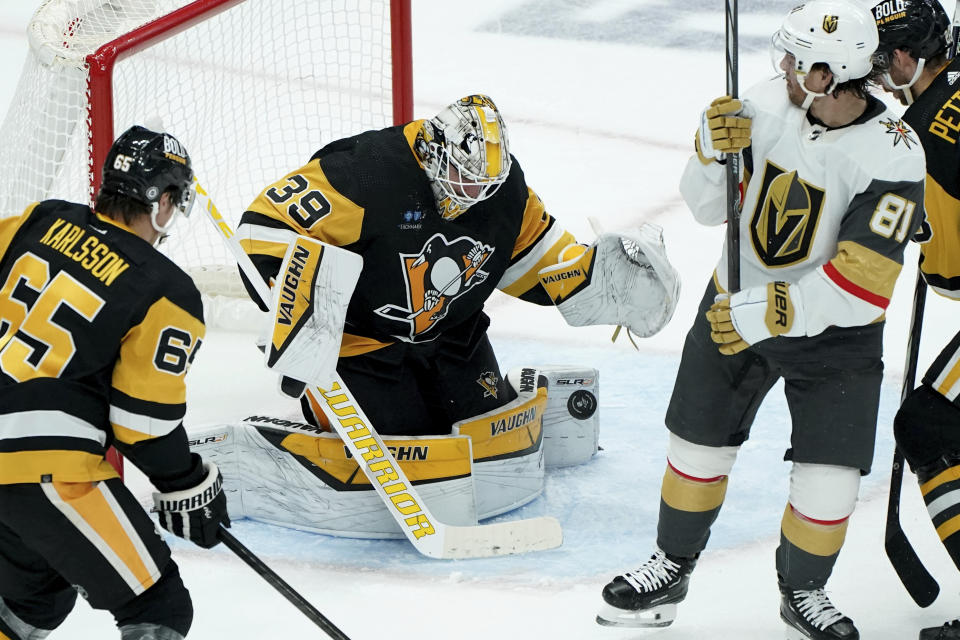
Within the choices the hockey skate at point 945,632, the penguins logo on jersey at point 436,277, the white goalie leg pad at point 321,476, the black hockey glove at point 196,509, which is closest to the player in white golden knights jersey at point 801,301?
the hockey skate at point 945,632

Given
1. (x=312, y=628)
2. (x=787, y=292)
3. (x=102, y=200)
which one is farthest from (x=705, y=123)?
(x=312, y=628)

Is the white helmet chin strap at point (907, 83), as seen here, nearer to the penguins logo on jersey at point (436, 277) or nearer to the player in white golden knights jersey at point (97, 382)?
the penguins logo on jersey at point (436, 277)

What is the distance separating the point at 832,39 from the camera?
8.09 feet

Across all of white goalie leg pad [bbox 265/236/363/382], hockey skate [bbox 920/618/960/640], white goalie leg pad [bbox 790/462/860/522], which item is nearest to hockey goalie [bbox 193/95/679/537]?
white goalie leg pad [bbox 265/236/363/382]

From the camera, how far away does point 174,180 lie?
2359 mm

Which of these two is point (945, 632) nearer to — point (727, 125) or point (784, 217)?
point (784, 217)

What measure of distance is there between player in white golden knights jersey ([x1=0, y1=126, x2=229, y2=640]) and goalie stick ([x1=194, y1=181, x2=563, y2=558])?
776mm

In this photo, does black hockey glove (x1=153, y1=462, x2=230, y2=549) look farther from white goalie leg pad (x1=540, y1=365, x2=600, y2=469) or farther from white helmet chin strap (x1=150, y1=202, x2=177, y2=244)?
white goalie leg pad (x1=540, y1=365, x2=600, y2=469)

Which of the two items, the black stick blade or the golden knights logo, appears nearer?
the golden knights logo

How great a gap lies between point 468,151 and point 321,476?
864 millimetres

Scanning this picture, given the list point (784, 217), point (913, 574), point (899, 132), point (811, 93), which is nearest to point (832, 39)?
point (811, 93)

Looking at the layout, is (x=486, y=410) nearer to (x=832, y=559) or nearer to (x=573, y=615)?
(x=573, y=615)

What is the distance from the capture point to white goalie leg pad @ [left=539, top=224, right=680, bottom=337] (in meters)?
3.44

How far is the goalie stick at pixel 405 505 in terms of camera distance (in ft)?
10.3
